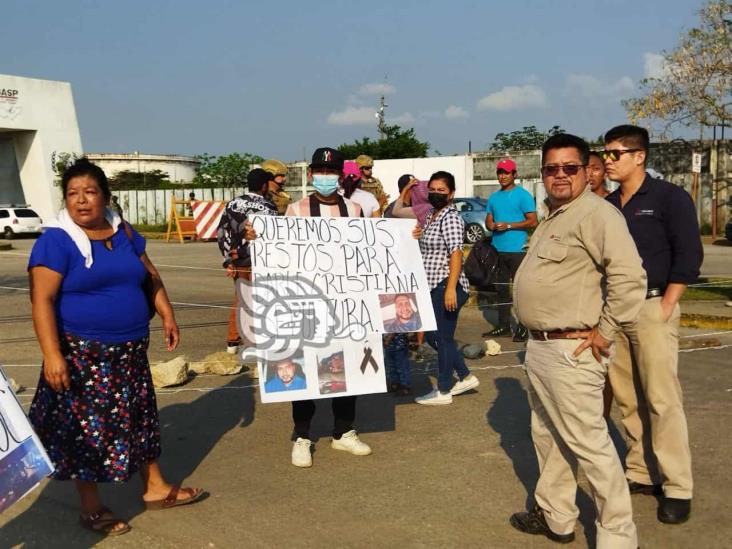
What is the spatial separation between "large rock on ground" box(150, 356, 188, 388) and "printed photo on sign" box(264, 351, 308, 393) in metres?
2.51

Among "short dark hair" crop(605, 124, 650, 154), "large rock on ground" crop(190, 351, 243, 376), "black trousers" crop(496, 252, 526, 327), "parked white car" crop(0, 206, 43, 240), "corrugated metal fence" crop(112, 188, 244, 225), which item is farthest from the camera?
"corrugated metal fence" crop(112, 188, 244, 225)

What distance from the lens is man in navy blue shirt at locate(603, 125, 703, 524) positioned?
14.4 ft

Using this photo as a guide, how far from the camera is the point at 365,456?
555cm

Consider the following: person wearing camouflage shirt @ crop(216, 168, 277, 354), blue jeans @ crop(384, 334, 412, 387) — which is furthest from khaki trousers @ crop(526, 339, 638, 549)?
person wearing camouflage shirt @ crop(216, 168, 277, 354)

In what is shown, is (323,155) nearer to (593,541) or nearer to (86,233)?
(86,233)

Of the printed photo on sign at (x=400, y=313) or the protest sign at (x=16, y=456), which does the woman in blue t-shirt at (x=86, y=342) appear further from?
the printed photo on sign at (x=400, y=313)

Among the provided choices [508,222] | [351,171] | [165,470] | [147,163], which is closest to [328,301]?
[165,470]

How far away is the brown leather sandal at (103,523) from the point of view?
4344 millimetres

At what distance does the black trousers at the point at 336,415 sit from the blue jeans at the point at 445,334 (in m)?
1.25

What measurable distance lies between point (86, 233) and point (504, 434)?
3.20m

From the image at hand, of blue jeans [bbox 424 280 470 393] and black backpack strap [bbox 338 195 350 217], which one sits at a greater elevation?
black backpack strap [bbox 338 195 350 217]

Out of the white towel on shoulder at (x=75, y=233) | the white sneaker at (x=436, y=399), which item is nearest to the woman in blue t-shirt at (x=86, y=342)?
the white towel on shoulder at (x=75, y=233)

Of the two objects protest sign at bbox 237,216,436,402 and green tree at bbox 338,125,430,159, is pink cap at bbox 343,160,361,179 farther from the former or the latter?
green tree at bbox 338,125,430,159

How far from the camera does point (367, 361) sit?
18.2 feet
